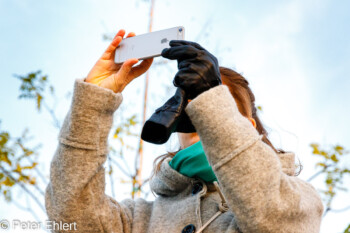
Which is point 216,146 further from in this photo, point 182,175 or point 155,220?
point 155,220

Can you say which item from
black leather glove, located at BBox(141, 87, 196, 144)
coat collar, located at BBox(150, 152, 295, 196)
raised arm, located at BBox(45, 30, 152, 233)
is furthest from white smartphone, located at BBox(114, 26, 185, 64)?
coat collar, located at BBox(150, 152, 295, 196)

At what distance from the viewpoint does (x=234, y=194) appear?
3.41 feet

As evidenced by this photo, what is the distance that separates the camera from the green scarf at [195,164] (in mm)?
1376

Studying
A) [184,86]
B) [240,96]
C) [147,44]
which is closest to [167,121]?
[184,86]

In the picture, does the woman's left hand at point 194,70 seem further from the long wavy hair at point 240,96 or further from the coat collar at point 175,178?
the long wavy hair at point 240,96

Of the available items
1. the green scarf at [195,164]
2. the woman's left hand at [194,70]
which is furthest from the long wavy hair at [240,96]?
the woman's left hand at [194,70]

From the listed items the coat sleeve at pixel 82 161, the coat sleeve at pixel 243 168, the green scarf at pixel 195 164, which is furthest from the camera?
the green scarf at pixel 195 164

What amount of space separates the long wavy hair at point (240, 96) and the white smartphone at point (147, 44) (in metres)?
0.46

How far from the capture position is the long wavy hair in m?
1.72

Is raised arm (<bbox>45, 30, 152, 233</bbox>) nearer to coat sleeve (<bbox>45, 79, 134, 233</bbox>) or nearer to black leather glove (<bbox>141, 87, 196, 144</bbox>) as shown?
coat sleeve (<bbox>45, 79, 134, 233</bbox>)

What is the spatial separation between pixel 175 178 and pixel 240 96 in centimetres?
55

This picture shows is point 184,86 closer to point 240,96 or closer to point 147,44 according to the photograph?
point 147,44

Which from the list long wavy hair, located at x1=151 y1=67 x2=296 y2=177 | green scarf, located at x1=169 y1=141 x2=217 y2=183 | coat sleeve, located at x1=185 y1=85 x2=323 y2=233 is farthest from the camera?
long wavy hair, located at x1=151 y1=67 x2=296 y2=177

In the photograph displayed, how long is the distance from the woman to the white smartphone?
45 mm
